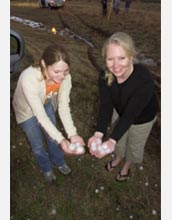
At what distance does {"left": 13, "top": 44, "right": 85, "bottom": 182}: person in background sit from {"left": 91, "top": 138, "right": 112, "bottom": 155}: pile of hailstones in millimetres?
45

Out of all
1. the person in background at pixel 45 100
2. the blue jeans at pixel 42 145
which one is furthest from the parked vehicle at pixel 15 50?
the blue jeans at pixel 42 145

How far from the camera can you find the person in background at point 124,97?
99cm

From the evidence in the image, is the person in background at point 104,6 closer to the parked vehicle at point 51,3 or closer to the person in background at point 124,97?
the parked vehicle at point 51,3

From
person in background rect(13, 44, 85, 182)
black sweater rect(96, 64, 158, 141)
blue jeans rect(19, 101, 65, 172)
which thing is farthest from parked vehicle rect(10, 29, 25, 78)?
black sweater rect(96, 64, 158, 141)

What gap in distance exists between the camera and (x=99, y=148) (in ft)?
3.60

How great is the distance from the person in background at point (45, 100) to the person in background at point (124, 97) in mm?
111

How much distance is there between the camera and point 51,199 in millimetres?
1340

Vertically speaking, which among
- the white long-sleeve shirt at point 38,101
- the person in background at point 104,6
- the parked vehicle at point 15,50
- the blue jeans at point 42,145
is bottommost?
the blue jeans at point 42,145

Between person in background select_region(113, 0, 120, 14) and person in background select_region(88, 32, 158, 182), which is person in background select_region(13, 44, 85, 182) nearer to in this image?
person in background select_region(88, 32, 158, 182)

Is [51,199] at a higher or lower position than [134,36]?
lower

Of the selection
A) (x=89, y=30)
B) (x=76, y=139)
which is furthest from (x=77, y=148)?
(x=89, y=30)
